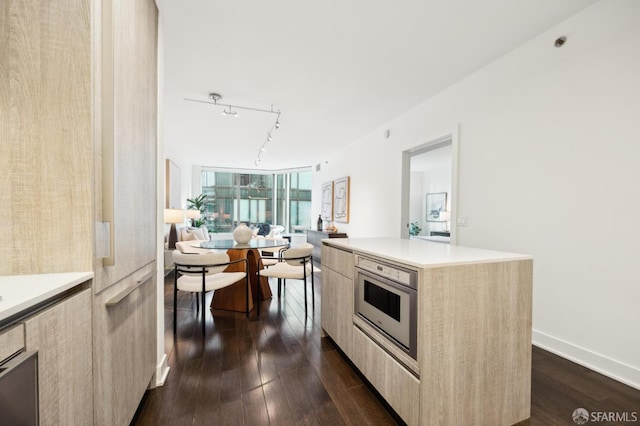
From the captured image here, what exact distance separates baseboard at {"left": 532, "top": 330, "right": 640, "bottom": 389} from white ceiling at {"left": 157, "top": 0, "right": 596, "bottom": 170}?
263 cm

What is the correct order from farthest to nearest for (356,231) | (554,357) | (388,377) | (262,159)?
(262,159)
(356,231)
(554,357)
(388,377)

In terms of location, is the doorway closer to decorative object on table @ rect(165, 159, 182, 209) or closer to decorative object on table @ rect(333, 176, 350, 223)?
decorative object on table @ rect(333, 176, 350, 223)

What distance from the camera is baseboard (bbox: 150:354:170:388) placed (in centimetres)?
180

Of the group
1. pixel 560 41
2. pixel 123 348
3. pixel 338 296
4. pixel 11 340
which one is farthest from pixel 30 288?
pixel 560 41

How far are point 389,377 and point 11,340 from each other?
1.55 meters

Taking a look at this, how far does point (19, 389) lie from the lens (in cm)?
66

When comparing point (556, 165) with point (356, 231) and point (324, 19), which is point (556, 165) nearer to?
point (324, 19)

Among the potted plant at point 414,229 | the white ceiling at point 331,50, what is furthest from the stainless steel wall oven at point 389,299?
the potted plant at point 414,229

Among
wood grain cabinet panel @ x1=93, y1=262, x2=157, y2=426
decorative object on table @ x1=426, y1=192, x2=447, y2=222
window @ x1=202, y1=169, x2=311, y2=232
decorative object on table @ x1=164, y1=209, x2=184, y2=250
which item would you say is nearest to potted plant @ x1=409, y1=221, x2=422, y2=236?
decorative object on table @ x1=426, y1=192, x2=447, y2=222

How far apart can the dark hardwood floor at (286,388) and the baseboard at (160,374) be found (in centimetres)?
4

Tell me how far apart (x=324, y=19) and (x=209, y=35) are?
1.01 metres

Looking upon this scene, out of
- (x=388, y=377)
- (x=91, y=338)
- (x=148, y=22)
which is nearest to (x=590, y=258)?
(x=388, y=377)

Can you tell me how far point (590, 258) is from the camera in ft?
6.74

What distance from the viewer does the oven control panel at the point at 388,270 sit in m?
1.36
